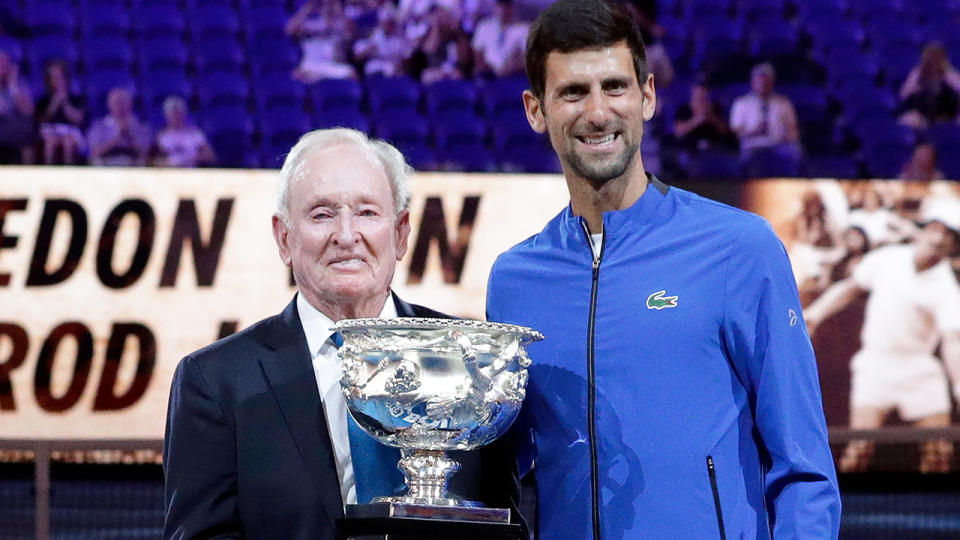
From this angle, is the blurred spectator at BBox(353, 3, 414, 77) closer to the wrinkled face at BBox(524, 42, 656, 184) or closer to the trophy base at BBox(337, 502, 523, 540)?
the wrinkled face at BBox(524, 42, 656, 184)

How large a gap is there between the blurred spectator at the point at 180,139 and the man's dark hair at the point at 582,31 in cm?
605

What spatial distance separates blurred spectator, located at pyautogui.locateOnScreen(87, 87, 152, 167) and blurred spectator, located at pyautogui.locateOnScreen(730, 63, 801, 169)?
159 inches

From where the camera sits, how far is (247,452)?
245 cm

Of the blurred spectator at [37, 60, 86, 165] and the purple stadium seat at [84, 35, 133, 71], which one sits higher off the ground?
the purple stadium seat at [84, 35, 133, 71]

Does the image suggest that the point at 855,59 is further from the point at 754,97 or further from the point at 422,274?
the point at 422,274

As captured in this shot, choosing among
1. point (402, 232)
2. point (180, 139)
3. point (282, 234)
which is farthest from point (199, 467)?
point (180, 139)

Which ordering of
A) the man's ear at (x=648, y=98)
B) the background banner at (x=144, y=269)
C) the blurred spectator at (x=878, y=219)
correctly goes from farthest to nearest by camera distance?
the blurred spectator at (x=878, y=219) → the background banner at (x=144, y=269) → the man's ear at (x=648, y=98)

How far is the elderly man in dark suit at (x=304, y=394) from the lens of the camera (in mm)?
2428

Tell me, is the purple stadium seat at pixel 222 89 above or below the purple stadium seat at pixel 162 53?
below

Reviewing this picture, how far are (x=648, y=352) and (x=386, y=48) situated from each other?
7.22 meters

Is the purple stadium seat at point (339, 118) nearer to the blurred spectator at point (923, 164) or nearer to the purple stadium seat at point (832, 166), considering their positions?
the purple stadium seat at point (832, 166)

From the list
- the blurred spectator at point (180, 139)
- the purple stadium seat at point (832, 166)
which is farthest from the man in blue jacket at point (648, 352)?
the purple stadium seat at point (832, 166)

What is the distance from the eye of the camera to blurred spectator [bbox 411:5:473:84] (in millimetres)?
9320

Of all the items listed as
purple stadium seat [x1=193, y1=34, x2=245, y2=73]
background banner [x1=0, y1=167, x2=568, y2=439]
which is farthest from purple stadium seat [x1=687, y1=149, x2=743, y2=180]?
purple stadium seat [x1=193, y1=34, x2=245, y2=73]
